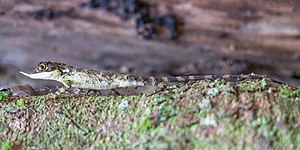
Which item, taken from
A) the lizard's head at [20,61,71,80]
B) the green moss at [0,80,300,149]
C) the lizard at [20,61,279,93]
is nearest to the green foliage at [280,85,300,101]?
the green moss at [0,80,300,149]

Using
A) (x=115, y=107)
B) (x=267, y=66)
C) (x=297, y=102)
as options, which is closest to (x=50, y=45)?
(x=267, y=66)

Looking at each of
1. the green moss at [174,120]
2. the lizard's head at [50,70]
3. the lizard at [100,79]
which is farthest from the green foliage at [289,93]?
the lizard's head at [50,70]

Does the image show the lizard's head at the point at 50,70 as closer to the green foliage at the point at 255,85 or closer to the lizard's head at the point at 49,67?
the lizard's head at the point at 49,67

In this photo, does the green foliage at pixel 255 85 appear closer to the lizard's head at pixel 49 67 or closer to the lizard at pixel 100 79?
the lizard at pixel 100 79

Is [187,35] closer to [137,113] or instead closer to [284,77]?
[284,77]

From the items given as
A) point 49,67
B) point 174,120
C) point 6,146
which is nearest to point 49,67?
point 49,67

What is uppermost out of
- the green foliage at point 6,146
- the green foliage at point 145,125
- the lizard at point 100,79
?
the lizard at point 100,79

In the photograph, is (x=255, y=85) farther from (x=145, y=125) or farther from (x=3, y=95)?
(x=3, y=95)

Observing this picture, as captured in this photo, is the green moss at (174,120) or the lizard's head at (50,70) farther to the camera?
the lizard's head at (50,70)

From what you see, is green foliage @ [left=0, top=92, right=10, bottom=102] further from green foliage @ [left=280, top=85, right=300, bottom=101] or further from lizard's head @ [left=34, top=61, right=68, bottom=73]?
green foliage @ [left=280, top=85, right=300, bottom=101]

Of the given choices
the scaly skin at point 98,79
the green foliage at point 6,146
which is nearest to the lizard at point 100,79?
the scaly skin at point 98,79

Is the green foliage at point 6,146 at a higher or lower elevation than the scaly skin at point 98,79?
lower
